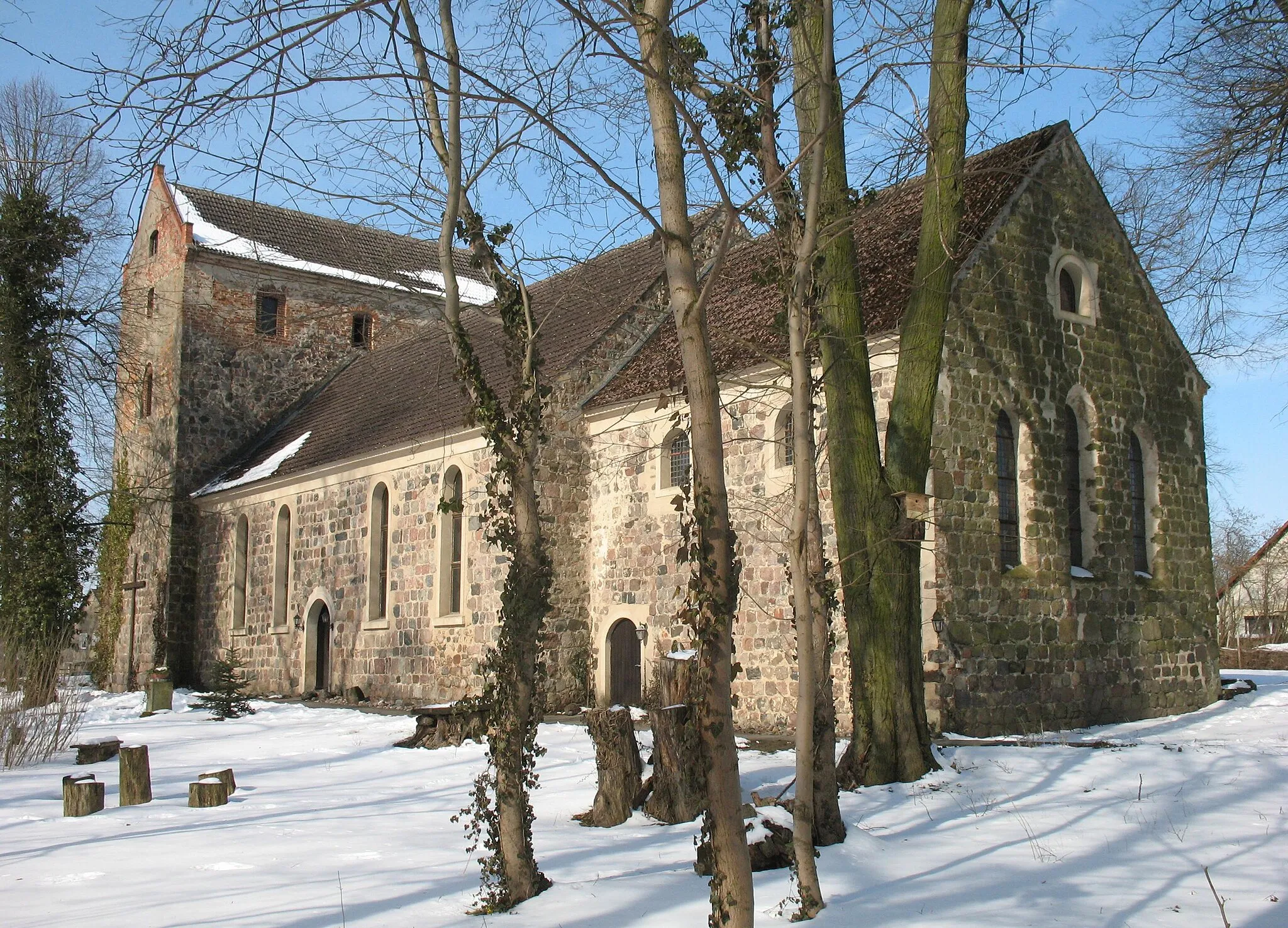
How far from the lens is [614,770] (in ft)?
29.2

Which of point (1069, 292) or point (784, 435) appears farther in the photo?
point (1069, 292)

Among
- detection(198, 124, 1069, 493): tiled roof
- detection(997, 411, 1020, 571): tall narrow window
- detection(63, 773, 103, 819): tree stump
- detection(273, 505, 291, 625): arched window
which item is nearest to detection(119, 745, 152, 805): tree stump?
detection(63, 773, 103, 819): tree stump

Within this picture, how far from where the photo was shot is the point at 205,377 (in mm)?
27531

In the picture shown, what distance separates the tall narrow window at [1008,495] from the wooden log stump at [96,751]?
35.4 feet

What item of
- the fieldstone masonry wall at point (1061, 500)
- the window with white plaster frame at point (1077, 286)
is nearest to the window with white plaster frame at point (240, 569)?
the fieldstone masonry wall at point (1061, 500)

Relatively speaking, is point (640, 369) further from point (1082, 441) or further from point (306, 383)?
point (306, 383)

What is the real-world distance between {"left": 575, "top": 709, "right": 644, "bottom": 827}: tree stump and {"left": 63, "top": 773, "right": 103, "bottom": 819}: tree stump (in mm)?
4208

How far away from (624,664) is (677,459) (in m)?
3.34

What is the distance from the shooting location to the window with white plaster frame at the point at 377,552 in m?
21.7

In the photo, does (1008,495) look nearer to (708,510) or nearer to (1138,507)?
(1138,507)

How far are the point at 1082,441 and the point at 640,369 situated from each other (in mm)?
6717

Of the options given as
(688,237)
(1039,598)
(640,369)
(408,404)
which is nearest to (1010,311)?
(1039,598)

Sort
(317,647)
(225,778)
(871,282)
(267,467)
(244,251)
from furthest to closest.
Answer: (244,251) → (267,467) → (317,647) → (871,282) → (225,778)

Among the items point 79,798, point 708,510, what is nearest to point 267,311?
point 79,798
